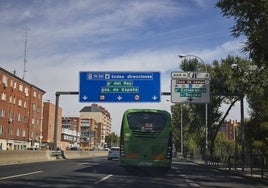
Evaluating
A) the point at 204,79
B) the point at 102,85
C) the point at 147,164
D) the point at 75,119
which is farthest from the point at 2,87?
the point at 75,119

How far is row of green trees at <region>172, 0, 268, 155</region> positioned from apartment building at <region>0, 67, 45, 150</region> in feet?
107

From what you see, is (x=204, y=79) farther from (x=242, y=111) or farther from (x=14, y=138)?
(x=14, y=138)

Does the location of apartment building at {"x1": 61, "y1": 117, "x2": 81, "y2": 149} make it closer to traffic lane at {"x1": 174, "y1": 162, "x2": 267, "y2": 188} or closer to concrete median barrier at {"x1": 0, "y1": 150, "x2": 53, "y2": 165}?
concrete median barrier at {"x1": 0, "y1": 150, "x2": 53, "y2": 165}

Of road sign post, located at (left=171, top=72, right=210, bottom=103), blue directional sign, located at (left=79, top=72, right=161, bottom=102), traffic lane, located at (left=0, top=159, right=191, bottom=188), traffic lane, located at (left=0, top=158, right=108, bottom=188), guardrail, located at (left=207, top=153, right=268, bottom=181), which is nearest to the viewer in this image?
traffic lane, located at (left=0, top=158, right=108, bottom=188)

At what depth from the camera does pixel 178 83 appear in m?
34.6

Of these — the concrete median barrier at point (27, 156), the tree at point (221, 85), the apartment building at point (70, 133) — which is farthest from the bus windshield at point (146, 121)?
the apartment building at point (70, 133)

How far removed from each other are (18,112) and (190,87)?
58.9m

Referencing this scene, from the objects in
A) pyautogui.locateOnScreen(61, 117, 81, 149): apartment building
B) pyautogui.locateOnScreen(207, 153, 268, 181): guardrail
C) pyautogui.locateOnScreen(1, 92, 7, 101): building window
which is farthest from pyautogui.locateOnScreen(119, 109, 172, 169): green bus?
pyautogui.locateOnScreen(61, 117, 81, 149): apartment building

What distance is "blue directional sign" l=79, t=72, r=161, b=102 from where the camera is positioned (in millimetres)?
35000

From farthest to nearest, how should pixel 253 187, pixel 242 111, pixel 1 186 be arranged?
pixel 242 111 → pixel 253 187 → pixel 1 186

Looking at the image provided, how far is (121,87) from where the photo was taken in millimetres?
35156

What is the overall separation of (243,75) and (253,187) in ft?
88.7

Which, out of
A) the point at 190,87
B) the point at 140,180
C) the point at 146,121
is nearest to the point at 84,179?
the point at 140,180

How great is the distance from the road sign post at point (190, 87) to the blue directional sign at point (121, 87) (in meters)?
1.41
